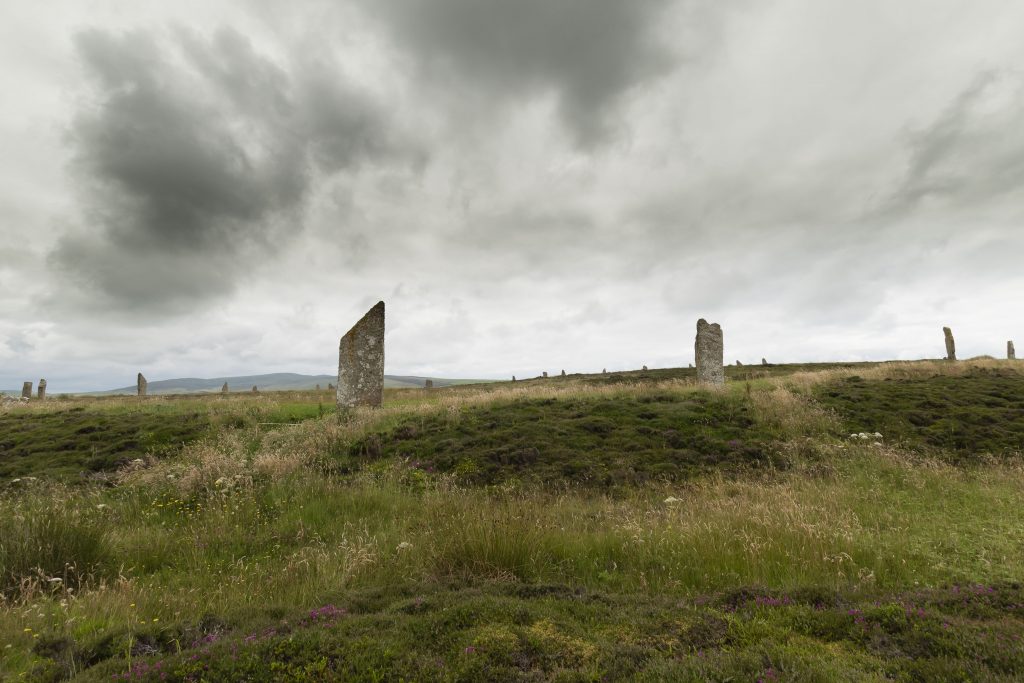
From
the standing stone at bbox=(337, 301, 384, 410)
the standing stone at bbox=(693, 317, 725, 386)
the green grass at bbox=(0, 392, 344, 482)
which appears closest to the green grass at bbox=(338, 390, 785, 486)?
the standing stone at bbox=(337, 301, 384, 410)

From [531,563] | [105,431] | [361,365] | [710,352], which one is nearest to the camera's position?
[531,563]

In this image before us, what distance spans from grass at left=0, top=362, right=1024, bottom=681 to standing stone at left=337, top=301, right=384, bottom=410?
16.7ft

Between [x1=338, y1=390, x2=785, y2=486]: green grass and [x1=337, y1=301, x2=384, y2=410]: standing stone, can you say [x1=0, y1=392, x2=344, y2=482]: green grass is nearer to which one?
[x1=337, y1=301, x2=384, y2=410]: standing stone

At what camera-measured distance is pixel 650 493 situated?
947cm

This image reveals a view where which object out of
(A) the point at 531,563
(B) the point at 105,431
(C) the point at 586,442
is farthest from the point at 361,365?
(A) the point at 531,563

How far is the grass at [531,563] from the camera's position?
3.25 metres

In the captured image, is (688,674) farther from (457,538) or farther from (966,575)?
(966,575)

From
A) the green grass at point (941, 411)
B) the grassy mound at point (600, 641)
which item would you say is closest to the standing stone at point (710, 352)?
the green grass at point (941, 411)

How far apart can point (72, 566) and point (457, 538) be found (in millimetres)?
4566

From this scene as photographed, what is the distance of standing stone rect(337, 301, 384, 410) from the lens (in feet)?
59.6

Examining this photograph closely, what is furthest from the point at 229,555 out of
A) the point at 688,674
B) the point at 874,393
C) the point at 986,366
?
the point at 986,366

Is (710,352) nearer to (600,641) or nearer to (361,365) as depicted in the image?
(361,365)

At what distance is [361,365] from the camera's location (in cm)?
1834

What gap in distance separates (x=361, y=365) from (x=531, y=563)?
14.3 m
